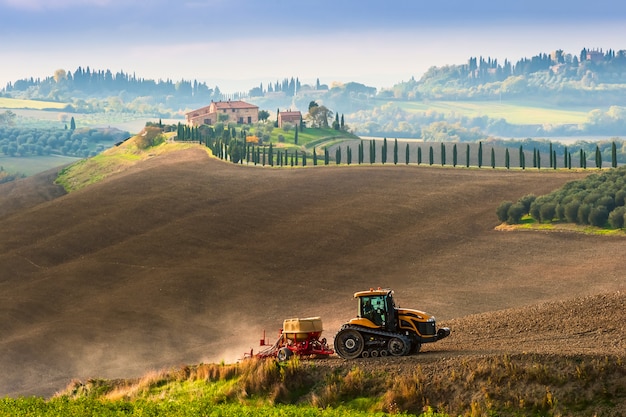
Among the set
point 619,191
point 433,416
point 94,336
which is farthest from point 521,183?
point 433,416

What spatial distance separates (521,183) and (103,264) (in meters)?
56.4

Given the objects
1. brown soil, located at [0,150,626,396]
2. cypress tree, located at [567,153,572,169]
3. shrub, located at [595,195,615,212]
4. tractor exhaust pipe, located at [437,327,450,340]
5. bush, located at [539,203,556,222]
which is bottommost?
brown soil, located at [0,150,626,396]

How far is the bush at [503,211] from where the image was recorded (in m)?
114

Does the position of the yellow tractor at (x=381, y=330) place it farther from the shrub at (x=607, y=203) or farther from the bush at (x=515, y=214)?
the bush at (x=515, y=214)

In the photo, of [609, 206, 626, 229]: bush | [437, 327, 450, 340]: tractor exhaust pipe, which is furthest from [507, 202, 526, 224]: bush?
[437, 327, 450, 340]: tractor exhaust pipe

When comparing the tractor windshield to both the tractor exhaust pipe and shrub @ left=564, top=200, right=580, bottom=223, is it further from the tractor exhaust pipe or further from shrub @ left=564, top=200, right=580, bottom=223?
shrub @ left=564, top=200, right=580, bottom=223

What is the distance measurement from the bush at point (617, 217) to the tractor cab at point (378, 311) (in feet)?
216

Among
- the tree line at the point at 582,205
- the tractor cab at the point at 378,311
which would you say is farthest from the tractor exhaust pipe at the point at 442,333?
the tree line at the point at 582,205

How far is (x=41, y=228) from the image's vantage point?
420 ft

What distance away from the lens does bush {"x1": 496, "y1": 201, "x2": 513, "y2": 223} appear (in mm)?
114188

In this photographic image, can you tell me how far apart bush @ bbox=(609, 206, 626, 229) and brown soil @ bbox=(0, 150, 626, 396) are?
3399 millimetres

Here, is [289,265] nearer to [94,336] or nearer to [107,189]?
[94,336]

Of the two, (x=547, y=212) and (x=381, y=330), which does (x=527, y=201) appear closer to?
(x=547, y=212)

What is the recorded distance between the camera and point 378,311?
140 feet
